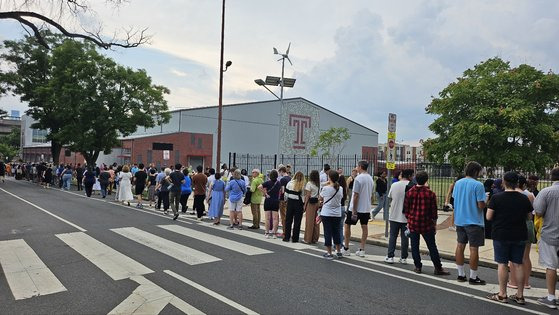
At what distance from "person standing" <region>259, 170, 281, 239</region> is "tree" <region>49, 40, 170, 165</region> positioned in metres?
23.6

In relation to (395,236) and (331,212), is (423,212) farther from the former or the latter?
(331,212)

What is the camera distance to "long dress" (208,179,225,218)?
41.9 ft

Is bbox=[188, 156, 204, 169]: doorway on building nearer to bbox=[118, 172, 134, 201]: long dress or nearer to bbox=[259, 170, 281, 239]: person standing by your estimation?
bbox=[118, 172, 134, 201]: long dress

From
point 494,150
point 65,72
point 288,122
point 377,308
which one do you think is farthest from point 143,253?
point 288,122

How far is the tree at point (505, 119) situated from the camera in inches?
530

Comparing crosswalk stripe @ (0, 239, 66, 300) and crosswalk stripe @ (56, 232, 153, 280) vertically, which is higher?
crosswalk stripe @ (56, 232, 153, 280)

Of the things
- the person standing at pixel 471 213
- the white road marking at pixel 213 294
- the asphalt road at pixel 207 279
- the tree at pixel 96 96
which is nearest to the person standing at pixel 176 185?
the asphalt road at pixel 207 279

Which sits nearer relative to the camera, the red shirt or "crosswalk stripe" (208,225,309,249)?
the red shirt

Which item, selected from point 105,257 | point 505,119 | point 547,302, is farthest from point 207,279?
point 505,119

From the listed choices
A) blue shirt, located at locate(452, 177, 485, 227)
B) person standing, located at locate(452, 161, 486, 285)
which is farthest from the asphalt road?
blue shirt, located at locate(452, 177, 485, 227)

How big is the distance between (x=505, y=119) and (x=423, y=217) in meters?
8.30

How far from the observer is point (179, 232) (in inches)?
429

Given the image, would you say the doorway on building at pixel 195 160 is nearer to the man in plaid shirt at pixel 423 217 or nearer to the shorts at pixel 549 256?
A: the man in plaid shirt at pixel 423 217

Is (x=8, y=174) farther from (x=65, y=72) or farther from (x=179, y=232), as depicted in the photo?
(x=179, y=232)
